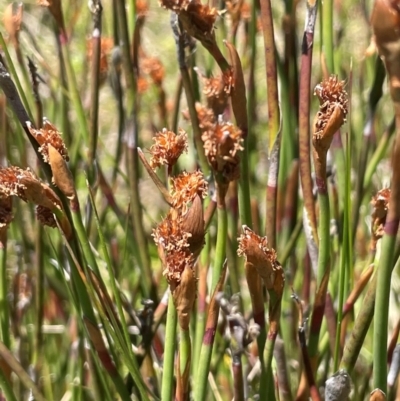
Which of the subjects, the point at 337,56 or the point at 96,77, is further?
the point at 337,56

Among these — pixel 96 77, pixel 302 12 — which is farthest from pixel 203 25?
pixel 302 12

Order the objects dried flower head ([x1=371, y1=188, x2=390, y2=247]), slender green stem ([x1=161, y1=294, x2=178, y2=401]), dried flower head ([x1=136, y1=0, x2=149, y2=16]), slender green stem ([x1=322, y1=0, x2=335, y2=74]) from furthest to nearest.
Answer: dried flower head ([x1=136, y1=0, x2=149, y2=16]), slender green stem ([x1=322, y1=0, x2=335, y2=74]), dried flower head ([x1=371, y1=188, x2=390, y2=247]), slender green stem ([x1=161, y1=294, x2=178, y2=401])

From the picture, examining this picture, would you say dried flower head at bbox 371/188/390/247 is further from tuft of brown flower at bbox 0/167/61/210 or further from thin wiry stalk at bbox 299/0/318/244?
tuft of brown flower at bbox 0/167/61/210

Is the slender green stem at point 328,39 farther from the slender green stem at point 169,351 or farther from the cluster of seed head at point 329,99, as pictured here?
the slender green stem at point 169,351

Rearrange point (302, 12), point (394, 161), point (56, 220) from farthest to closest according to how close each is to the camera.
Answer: point (302, 12) < point (56, 220) < point (394, 161)

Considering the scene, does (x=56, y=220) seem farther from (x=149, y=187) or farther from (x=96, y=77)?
(x=149, y=187)

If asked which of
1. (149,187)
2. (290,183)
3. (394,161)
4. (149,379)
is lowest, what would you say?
(149,379)

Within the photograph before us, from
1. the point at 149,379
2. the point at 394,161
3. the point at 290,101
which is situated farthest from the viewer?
the point at 290,101

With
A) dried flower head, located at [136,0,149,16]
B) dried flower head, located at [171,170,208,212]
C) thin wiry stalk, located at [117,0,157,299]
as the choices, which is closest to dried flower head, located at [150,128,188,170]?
dried flower head, located at [171,170,208,212]
